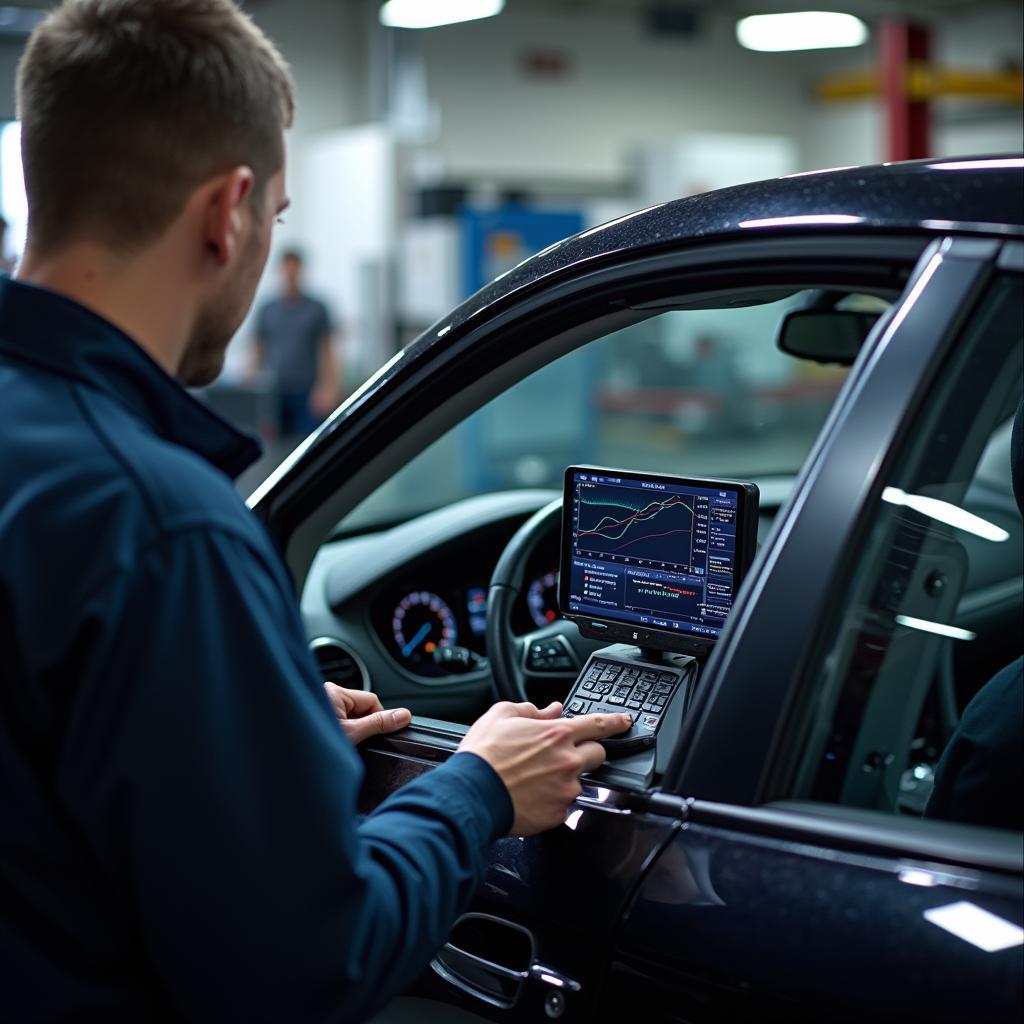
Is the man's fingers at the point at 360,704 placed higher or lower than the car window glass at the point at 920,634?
lower

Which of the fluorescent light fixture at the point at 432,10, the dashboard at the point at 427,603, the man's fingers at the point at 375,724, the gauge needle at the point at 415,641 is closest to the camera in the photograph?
Result: the man's fingers at the point at 375,724

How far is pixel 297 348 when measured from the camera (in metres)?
9.80

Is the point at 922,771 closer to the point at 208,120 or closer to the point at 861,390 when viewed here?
the point at 861,390

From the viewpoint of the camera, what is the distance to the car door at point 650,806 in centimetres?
112

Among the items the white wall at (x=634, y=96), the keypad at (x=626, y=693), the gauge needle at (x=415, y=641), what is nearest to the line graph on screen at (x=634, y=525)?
the keypad at (x=626, y=693)

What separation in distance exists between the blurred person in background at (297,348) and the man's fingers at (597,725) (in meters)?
8.54

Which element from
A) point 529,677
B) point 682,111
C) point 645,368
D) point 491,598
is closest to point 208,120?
point 491,598

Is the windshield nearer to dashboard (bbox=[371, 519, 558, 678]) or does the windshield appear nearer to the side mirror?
dashboard (bbox=[371, 519, 558, 678])

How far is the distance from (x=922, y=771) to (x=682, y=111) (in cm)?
1735

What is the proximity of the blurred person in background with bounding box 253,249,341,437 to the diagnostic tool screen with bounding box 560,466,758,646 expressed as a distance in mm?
8318

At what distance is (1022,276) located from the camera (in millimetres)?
1102

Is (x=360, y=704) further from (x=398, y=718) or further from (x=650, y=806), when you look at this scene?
(x=650, y=806)

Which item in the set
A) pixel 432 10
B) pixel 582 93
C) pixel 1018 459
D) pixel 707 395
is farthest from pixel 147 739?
pixel 582 93

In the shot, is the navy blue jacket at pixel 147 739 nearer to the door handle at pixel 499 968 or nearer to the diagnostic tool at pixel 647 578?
the door handle at pixel 499 968
